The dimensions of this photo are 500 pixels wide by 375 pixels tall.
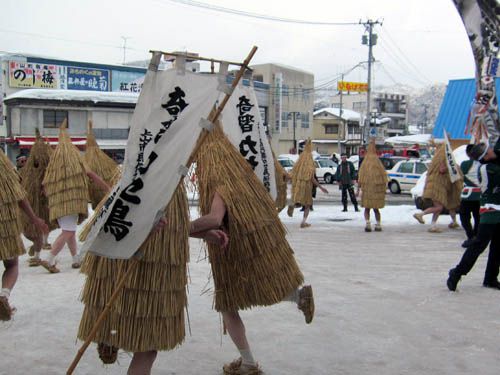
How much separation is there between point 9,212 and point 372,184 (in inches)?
316

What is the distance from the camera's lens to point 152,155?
297cm

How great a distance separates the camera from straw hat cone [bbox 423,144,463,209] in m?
10.7

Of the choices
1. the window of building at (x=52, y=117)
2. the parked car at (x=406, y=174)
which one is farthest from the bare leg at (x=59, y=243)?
the window of building at (x=52, y=117)

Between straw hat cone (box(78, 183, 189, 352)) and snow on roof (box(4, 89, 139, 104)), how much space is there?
27.0m

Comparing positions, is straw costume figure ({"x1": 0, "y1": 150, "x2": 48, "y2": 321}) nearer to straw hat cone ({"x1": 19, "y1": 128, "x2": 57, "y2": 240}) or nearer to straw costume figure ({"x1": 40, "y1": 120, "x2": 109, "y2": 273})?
straw costume figure ({"x1": 40, "y1": 120, "x2": 109, "y2": 273})

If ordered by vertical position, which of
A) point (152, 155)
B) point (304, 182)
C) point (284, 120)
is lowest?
point (304, 182)

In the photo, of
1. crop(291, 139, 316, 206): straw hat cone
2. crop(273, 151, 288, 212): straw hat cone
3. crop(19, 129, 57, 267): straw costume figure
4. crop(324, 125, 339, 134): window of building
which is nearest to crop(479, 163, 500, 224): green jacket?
crop(273, 151, 288, 212): straw hat cone

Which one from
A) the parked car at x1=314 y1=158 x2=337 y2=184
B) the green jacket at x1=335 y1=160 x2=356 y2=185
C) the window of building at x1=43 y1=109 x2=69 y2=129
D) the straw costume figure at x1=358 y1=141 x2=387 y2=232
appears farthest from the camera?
the parked car at x1=314 y1=158 x2=337 y2=184

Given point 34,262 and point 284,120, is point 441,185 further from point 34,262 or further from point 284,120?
point 284,120

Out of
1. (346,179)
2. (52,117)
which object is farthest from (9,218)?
(52,117)

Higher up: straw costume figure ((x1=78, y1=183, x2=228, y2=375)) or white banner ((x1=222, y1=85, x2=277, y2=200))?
white banner ((x1=222, y1=85, x2=277, y2=200))

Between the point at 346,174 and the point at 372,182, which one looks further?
the point at 346,174

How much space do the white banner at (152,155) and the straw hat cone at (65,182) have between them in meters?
4.21

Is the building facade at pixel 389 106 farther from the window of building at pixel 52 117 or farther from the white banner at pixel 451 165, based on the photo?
the white banner at pixel 451 165
